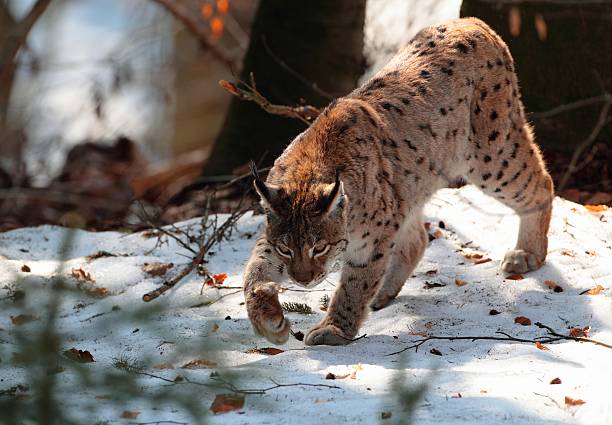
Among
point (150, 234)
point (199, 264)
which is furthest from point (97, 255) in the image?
point (199, 264)

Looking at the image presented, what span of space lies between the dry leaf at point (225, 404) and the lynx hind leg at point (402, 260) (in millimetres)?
2429

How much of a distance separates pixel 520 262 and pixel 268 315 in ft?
7.40

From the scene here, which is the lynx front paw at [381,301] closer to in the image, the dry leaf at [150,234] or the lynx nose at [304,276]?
the lynx nose at [304,276]

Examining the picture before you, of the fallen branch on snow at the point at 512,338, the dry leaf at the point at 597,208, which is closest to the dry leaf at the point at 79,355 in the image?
the fallen branch on snow at the point at 512,338

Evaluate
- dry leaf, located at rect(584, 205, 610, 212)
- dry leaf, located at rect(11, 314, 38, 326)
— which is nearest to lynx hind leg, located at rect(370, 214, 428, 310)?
dry leaf, located at rect(584, 205, 610, 212)

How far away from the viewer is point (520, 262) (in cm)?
673

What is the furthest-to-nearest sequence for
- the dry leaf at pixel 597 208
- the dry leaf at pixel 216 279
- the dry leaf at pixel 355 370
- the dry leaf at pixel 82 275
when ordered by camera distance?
1. the dry leaf at pixel 597 208
2. the dry leaf at pixel 82 275
3. the dry leaf at pixel 216 279
4. the dry leaf at pixel 355 370

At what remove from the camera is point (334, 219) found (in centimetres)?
557

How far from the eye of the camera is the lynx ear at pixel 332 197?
533cm

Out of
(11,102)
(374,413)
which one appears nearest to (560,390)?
(374,413)

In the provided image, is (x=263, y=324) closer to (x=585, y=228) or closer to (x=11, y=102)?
(x=585, y=228)

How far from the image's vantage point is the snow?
4.26m

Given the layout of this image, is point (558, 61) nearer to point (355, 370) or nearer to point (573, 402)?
point (355, 370)

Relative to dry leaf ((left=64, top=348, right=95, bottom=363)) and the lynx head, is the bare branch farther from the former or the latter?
dry leaf ((left=64, top=348, right=95, bottom=363))
